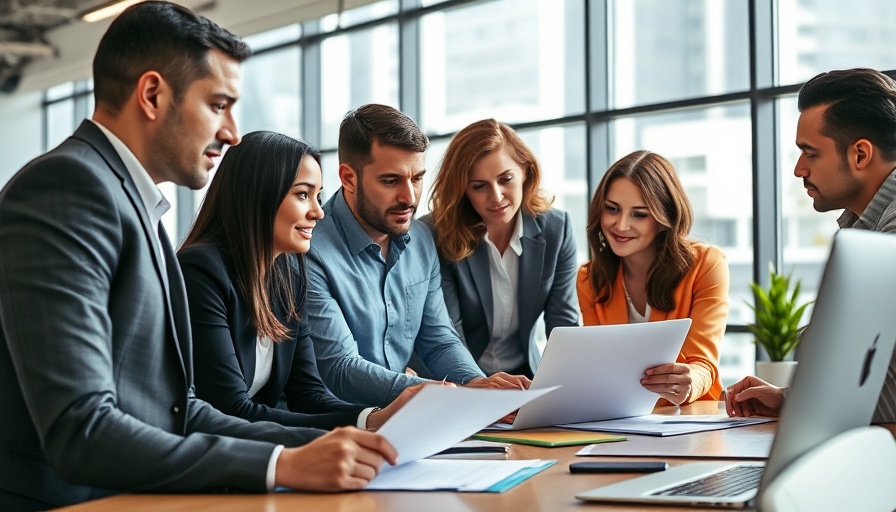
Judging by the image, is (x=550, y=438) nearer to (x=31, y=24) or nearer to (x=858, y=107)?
(x=858, y=107)

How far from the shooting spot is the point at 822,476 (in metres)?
1.06

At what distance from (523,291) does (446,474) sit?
1.81 metres

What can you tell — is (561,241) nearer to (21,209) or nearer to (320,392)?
(320,392)

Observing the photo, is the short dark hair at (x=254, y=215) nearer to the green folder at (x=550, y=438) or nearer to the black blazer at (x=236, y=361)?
the black blazer at (x=236, y=361)

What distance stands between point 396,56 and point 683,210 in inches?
177

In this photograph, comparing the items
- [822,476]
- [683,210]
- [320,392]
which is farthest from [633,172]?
[822,476]

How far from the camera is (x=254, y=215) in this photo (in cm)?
227

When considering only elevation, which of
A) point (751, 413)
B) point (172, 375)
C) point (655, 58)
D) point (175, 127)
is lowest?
point (751, 413)

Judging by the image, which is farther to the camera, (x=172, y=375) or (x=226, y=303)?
(x=226, y=303)

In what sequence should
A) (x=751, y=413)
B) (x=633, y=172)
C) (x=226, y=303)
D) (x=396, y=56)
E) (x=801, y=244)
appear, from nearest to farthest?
(x=226, y=303), (x=751, y=413), (x=633, y=172), (x=801, y=244), (x=396, y=56)

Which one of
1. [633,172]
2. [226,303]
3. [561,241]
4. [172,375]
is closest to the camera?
[172,375]

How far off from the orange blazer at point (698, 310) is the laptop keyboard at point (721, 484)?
1.09m

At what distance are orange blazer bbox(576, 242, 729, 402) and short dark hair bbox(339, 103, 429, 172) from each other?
0.80 metres

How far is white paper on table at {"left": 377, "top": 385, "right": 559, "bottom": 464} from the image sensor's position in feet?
4.49
